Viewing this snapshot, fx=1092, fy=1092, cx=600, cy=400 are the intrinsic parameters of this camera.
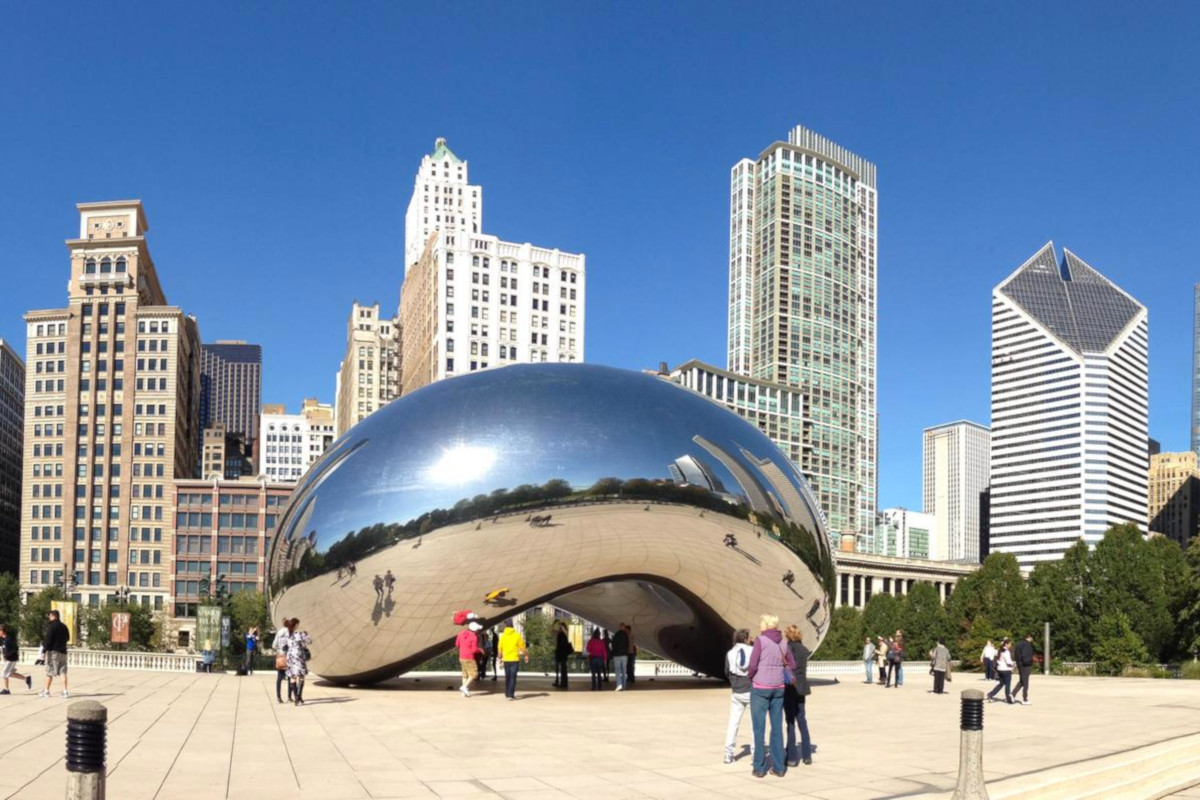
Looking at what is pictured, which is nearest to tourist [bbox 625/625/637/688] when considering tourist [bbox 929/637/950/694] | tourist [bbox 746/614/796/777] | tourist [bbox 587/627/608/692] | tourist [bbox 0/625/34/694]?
tourist [bbox 587/627/608/692]

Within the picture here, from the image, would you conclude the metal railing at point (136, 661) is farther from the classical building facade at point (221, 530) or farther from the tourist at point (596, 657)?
the classical building facade at point (221, 530)

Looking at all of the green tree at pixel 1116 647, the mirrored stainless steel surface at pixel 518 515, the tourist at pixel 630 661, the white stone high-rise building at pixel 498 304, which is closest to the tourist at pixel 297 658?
the mirrored stainless steel surface at pixel 518 515

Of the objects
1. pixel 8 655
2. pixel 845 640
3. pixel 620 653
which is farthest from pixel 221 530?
pixel 620 653

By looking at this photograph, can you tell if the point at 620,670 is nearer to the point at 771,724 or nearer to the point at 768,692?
the point at 768,692

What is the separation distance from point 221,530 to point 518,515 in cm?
12286

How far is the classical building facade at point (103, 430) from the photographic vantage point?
133875 mm

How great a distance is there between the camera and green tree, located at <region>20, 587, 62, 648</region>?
96394 millimetres

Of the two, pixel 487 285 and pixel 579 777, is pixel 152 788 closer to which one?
→ pixel 579 777

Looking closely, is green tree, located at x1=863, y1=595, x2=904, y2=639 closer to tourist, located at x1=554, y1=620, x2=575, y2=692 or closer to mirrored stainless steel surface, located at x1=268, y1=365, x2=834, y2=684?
tourist, located at x1=554, y1=620, x2=575, y2=692

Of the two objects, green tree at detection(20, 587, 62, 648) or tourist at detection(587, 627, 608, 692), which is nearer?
tourist at detection(587, 627, 608, 692)

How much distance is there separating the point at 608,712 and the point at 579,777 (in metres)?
7.03

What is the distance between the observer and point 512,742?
13961 millimetres

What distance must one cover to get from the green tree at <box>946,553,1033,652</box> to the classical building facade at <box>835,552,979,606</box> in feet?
230

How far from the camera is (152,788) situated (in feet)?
34.1
